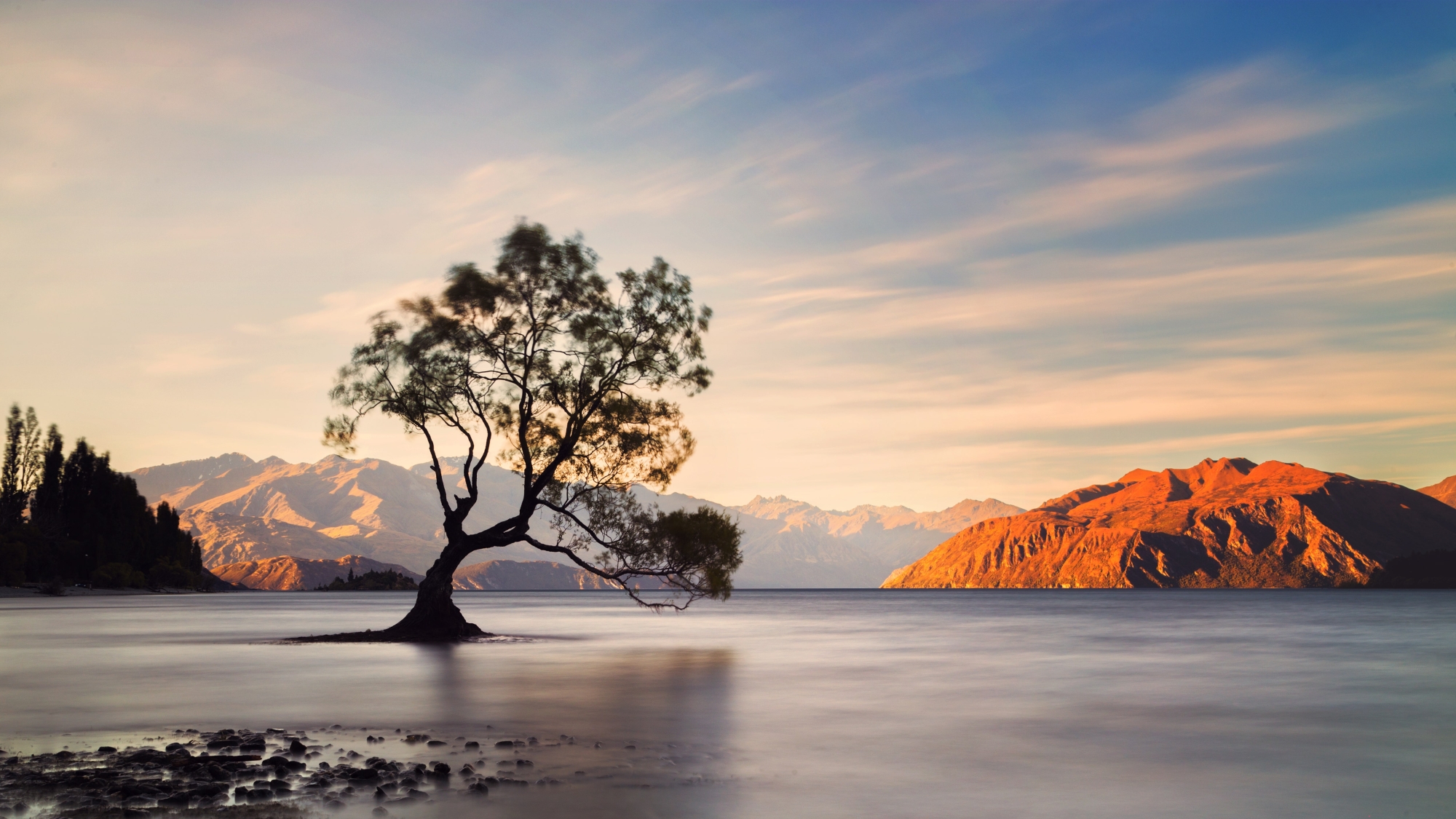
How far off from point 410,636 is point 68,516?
15680 cm

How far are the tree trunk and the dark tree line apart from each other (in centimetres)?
13381

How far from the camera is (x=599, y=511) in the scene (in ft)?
157

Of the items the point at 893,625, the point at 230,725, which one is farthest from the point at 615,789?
the point at 893,625

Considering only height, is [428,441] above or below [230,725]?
above

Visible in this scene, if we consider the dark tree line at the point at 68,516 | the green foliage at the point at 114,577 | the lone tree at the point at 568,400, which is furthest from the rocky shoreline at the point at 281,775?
the green foliage at the point at 114,577

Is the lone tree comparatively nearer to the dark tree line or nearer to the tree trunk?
the tree trunk

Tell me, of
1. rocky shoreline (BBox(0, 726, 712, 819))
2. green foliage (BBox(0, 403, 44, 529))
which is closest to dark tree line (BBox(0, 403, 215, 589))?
green foliage (BBox(0, 403, 44, 529))

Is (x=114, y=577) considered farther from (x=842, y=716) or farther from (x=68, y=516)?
(x=842, y=716)

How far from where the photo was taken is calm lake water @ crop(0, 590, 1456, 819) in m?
14.3

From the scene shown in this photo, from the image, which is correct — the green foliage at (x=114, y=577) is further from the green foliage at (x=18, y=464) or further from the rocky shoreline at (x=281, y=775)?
the rocky shoreline at (x=281, y=775)

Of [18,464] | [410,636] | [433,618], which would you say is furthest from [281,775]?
[18,464]

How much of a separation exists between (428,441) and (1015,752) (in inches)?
1411

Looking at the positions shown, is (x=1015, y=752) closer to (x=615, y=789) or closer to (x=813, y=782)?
(x=813, y=782)

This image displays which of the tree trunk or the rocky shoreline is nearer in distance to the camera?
the rocky shoreline
